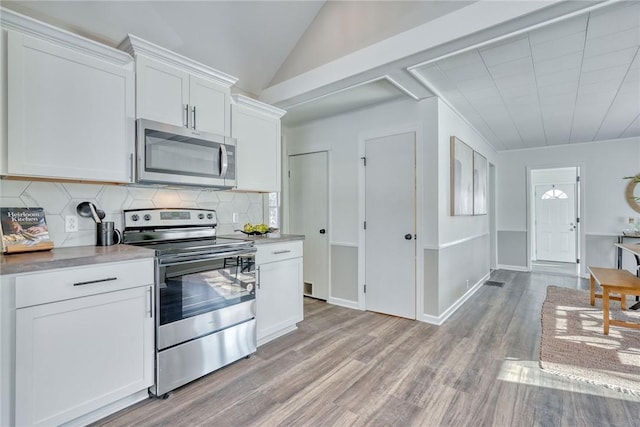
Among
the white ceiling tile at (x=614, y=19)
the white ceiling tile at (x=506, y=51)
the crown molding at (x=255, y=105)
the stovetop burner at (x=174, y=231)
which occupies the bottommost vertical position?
the stovetop burner at (x=174, y=231)

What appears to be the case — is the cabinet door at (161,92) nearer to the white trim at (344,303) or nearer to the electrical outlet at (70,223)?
the electrical outlet at (70,223)

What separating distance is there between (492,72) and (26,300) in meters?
3.59

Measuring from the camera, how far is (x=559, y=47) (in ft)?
7.52

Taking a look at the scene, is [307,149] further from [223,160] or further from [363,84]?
[223,160]

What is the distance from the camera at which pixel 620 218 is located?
5.25 meters

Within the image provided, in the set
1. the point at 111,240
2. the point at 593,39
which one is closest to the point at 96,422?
the point at 111,240

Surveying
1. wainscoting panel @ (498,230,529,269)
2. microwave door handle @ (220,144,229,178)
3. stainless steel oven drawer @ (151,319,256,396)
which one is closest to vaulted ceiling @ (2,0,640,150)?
microwave door handle @ (220,144,229,178)

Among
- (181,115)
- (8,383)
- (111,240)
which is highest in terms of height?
(181,115)

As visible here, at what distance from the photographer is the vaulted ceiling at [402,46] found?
1982 mm

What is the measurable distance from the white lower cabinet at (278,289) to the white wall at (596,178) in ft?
17.4

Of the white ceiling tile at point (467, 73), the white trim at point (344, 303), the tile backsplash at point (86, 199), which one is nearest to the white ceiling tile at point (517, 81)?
the white ceiling tile at point (467, 73)

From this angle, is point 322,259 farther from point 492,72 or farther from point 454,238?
point 492,72

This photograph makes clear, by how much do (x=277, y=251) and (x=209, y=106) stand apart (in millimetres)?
1355

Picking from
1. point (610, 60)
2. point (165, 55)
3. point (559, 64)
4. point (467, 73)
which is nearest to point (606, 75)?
point (610, 60)
